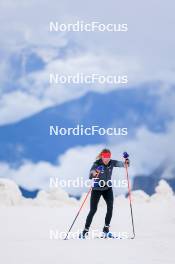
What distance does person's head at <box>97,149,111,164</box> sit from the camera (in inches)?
488

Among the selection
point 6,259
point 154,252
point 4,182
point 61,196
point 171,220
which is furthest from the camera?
point 4,182

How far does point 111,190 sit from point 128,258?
364 cm

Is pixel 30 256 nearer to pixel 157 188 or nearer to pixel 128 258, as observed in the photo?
pixel 128 258

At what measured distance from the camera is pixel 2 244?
1132 centimetres

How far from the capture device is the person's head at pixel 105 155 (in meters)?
12.4

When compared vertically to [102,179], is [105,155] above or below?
above

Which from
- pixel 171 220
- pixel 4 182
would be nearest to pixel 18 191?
pixel 4 182

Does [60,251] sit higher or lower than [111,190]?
lower

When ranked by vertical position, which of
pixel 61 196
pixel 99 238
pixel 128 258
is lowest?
pixel 128 258

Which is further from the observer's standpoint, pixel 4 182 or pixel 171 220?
pixel 4 182

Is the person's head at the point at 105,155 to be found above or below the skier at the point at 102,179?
above

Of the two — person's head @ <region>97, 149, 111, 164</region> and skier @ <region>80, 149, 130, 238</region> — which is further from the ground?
person's head @ <region>97, 149, 111, 164</region>

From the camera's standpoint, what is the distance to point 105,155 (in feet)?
40.7

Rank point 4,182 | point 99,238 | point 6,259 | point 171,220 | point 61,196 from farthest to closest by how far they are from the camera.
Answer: point 4,182
point 61,196
point 171,220
point 99,238
point 6,259
